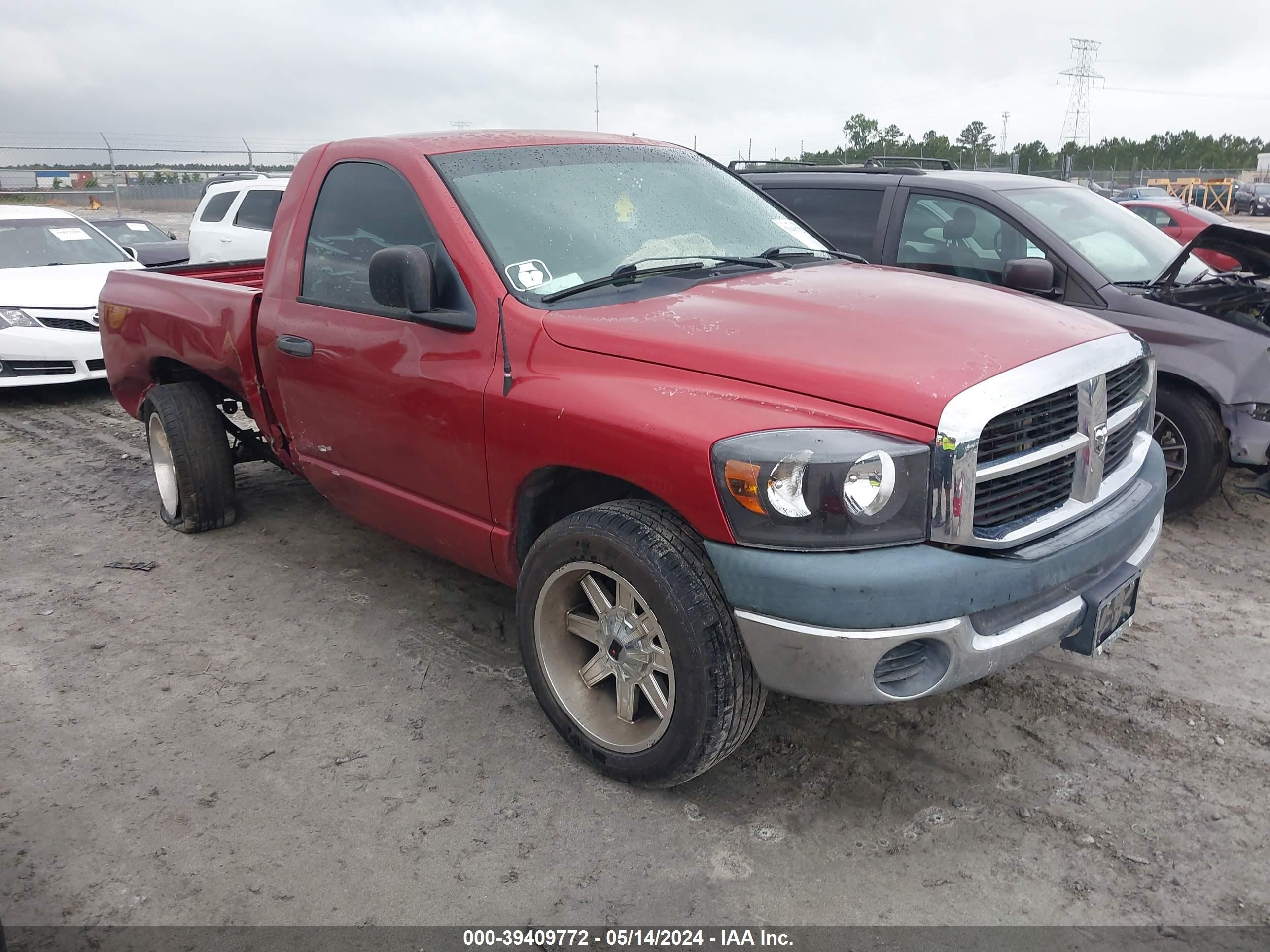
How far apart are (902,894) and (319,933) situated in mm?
1488

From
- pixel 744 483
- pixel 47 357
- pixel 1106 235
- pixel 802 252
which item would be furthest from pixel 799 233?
pixel 47 357

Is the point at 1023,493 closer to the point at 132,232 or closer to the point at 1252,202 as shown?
the point at 132,232

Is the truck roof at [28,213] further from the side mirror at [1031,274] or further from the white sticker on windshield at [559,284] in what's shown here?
the side mirror at [1031,274]

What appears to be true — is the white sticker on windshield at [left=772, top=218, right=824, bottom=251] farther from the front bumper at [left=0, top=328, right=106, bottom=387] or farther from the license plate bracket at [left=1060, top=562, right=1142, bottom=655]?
the front bumper at [left=0, top=328, right=106, bottom=387]

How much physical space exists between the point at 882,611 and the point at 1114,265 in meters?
3.97

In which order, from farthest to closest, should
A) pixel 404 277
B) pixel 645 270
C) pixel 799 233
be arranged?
pixel 799 233, pixel 645 270, pixel 404 277

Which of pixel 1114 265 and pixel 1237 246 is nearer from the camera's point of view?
pixel 1237 246

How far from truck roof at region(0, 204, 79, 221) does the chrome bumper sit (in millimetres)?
10013

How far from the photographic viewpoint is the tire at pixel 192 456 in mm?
4980

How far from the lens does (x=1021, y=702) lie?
343cm

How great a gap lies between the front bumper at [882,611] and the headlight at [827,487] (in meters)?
0.05

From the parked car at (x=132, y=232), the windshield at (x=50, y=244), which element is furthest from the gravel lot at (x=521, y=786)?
the parked car at (x=132, y=232)

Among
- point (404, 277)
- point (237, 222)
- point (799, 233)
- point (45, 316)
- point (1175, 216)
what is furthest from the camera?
point (1175, 216)

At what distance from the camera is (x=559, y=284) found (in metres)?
3.21
